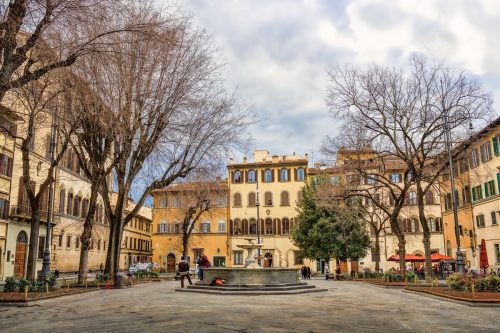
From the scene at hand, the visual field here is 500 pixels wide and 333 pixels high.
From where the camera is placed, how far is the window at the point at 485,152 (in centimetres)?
3819

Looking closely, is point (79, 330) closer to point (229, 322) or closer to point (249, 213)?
point (229, 322)

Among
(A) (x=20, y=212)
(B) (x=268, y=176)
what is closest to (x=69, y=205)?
(A) (x=20, y=212)

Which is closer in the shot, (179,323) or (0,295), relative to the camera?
(179,323)

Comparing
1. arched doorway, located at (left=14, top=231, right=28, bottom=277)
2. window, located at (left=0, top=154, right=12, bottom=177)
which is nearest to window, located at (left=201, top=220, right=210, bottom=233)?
arched doorway, located at (left=14, top=231, right=28, bottom=277)

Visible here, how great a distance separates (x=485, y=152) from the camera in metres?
38.9

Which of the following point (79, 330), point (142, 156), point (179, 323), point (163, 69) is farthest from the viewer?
point (142, 156)

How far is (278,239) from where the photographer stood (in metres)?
58.9

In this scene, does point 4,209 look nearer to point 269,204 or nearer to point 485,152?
point 269,204

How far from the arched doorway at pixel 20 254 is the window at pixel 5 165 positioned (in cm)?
489

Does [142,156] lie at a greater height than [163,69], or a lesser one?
lesser

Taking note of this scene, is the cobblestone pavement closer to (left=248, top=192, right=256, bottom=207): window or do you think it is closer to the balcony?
the balcony

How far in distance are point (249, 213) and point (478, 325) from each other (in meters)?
49.9

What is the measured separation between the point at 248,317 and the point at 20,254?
94.7 ft

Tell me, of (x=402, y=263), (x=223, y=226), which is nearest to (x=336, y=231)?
(x=402, y=263)
